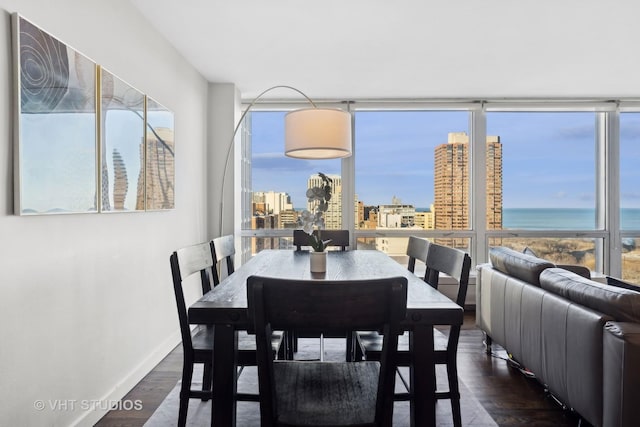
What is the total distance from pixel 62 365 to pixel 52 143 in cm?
98

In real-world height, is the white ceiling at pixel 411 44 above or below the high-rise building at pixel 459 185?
above

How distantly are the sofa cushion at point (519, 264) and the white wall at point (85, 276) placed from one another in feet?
7.91

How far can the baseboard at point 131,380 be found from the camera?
75.7 inches

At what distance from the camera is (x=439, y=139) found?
4629mm

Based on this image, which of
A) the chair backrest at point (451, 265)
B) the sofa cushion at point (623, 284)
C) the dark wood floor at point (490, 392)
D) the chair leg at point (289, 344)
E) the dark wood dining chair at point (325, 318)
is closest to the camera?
the dark wood dining chair at point (325, 318)

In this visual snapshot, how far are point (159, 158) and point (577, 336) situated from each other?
8.78 feet

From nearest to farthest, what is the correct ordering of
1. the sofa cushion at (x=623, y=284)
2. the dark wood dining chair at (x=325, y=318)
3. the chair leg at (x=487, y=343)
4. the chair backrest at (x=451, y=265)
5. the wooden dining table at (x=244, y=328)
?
the dark wood dining chair at (x=325, y=318) → the wooden dining table at (x=244, y=328) → the chair backrest at (x=451, y=265) → the sofa cushion at (x=623, y=284) → the chair leg at (x=487, y=343)

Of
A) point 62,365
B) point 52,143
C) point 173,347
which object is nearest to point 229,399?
point 62,365

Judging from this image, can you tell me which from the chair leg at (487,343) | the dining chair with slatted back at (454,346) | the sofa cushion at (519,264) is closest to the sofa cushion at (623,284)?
the sofa cushion at (519,264)

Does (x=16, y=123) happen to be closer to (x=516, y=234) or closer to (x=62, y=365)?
(x=62, y=365)

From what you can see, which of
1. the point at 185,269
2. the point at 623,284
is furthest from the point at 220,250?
the point at 623,284

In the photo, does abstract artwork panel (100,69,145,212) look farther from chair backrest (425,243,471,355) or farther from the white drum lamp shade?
chair backrest (425,243,471,355)

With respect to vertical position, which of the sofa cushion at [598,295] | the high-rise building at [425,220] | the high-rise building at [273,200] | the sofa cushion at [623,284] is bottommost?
the sofa cushion at [623,284]

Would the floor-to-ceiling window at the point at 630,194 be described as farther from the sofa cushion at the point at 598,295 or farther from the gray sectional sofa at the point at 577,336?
the sofa cushion at the point at 598,295
